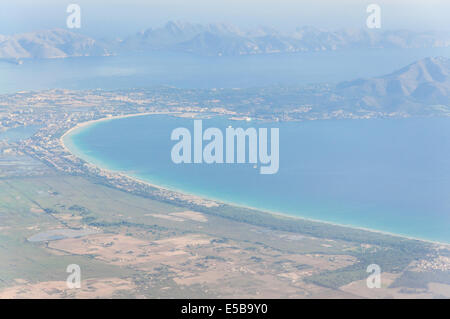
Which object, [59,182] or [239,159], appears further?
[239,159]

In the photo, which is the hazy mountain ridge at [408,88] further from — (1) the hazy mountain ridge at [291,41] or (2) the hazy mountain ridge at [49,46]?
(2) the hazy mountain ridge at [49,46]

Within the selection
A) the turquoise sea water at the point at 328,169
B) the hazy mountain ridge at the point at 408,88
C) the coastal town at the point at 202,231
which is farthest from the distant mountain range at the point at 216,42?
the coastal town at the point at 202,231

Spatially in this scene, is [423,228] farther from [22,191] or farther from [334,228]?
[22,191]

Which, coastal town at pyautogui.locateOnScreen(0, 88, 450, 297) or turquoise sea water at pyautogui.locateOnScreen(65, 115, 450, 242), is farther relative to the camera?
turquoise sea water at pyautogui.locateOnScreen(65, 115, 450, 242)

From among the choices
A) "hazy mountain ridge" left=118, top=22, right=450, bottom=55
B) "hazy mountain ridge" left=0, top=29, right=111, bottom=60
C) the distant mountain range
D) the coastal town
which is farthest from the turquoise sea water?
"hazy mountain ridge" left=118, top=22, right=450, bottom=55

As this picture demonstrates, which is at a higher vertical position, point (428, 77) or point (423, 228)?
point (428, 77)

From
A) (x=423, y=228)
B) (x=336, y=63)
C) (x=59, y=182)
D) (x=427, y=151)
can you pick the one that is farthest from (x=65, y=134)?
(x=336, y=63)

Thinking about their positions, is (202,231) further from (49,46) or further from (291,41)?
(291,41)

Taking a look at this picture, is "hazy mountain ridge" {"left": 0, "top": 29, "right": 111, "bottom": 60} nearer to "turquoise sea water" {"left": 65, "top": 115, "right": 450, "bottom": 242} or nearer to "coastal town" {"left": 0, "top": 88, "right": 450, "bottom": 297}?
"turquoise sea water" {"left": 65, "top": 115, "right": 450, "bottom": 242}
